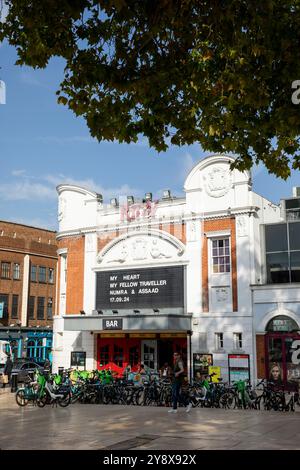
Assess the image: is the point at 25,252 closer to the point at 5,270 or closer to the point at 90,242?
the point at 5,270

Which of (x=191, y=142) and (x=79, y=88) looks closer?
(x=79, y=88)

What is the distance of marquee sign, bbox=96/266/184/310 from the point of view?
91.7 ft

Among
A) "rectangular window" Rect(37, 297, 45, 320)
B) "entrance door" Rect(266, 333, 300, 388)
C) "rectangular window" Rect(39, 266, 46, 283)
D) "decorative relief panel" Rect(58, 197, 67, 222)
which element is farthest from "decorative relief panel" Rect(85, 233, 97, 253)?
"rectangular window" Rect(39, 266, 46, 283)

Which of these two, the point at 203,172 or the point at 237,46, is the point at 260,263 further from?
the point at 237,46

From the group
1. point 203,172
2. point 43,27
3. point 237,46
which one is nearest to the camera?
point 43,27

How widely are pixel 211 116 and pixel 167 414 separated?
9081 millimetres

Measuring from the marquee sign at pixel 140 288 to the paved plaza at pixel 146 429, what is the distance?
9.88 m

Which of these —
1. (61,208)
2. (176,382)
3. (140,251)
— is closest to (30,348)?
(61,208)

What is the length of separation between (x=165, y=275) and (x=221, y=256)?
3.08 metres

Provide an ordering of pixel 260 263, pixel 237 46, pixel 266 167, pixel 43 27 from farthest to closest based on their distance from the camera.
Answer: pixel 260 263, pixel 266 167, pixel 237 46, pixel 43 27

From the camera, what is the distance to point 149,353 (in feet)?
94.2

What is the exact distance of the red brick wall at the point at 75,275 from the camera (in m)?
30.8
